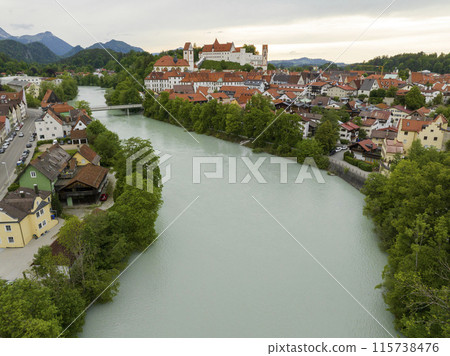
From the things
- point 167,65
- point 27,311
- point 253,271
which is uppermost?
point 167,65

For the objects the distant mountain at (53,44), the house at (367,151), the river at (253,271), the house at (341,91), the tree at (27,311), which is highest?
the distant mountain at (53,44)

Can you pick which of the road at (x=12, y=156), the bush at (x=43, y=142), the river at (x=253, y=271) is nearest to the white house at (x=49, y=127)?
the road at (x=12, y=156)

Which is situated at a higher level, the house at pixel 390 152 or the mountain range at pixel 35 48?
the mountain range at pixel 35 48

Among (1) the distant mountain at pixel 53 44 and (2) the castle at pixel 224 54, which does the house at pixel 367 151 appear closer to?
(2) the castle at pixel 224 54

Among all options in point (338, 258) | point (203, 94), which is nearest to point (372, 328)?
point (338, 258)

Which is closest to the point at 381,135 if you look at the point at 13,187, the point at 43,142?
the point at 13,187

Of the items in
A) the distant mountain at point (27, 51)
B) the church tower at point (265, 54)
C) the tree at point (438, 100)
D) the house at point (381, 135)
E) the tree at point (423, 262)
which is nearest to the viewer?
the tree at point (423, 262)

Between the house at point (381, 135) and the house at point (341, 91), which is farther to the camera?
the house at point (341, 91)

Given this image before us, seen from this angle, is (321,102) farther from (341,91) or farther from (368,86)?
(368,86)
